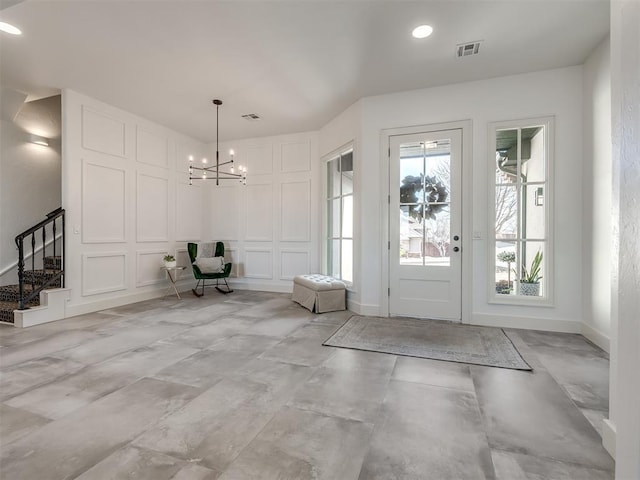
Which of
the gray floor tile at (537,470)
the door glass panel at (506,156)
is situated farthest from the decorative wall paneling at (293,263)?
the gray floor tile at (537,470)

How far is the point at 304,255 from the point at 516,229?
341 centimetres

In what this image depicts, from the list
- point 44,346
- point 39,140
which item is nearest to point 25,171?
point 39,140

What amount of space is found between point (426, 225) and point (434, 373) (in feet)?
6.94

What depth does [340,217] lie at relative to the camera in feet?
16.8

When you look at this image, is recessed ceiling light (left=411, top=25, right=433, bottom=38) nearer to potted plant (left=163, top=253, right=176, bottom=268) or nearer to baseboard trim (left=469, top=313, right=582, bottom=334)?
baseboard trim (left=469, top=313, right=582, bottom=334)

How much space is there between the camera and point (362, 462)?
1.49 metres

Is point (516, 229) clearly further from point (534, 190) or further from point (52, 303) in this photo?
point (52, 303)

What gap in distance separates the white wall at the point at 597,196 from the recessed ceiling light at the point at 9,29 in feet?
18.1

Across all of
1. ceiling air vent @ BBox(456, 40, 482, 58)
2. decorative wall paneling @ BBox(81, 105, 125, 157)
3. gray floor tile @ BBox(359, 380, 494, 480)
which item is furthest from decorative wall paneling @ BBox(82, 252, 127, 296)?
ceiling air vent @ BBox(456, 40, 482, 58)

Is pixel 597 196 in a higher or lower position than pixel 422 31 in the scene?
lower

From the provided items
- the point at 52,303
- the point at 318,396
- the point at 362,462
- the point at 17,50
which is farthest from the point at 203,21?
the point at 52,303

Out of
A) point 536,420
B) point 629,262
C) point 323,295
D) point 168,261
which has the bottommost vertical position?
point 536,420

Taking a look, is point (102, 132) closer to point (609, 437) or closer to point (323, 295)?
point (323, 295)

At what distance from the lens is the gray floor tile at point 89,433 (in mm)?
1446
